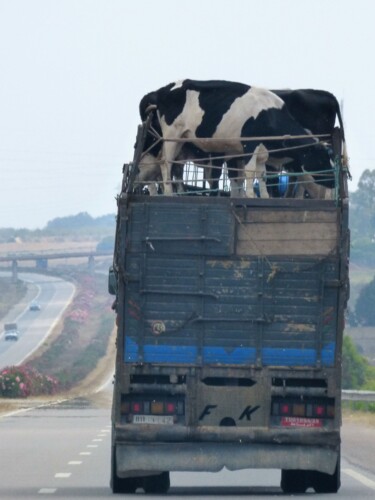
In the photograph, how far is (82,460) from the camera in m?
24.7

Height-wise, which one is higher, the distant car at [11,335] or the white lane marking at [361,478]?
the white lane marking at [361,478]

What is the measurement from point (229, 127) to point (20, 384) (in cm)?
4927

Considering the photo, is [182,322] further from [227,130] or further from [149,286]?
[227,130]

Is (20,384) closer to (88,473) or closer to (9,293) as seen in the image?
(88,473)

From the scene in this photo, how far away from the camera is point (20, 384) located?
222ft

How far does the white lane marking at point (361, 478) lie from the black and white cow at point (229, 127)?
12.5 ft

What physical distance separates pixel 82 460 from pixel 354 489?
680 centimetres

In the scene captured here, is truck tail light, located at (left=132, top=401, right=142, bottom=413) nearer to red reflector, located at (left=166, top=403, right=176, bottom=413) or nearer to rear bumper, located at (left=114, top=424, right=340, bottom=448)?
rear bumper, located at (left=114, top=424, right=340, bottom=448)

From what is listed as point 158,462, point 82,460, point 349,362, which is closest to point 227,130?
point 158,462

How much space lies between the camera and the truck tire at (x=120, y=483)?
18.2 meters

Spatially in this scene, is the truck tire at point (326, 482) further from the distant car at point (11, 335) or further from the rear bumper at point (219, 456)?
the distant car at point (11, 335)

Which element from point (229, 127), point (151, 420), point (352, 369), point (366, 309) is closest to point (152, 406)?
point (151, 420)

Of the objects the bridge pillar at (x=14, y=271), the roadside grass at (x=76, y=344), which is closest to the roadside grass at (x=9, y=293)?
the bridge pillar at (x=14, y=271)

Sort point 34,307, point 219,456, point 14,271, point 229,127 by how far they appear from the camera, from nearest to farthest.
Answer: point 219,456
point 229,127
point 34,307
point 14,271
